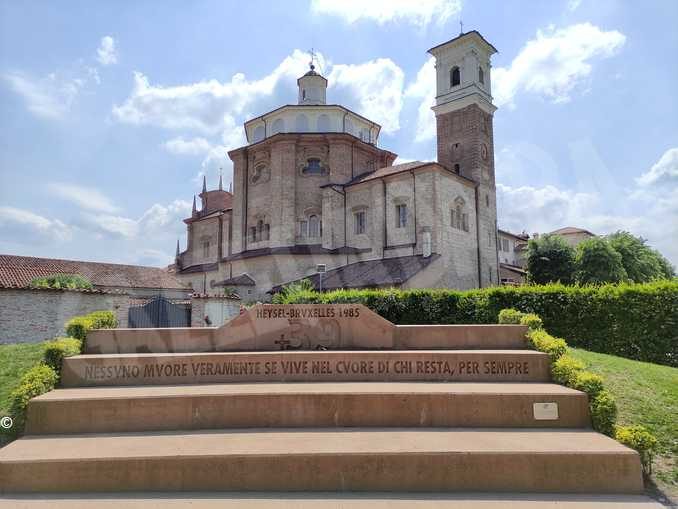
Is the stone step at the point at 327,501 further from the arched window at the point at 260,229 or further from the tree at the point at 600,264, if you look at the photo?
the arched window at the point at 260,229

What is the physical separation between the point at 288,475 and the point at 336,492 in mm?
533

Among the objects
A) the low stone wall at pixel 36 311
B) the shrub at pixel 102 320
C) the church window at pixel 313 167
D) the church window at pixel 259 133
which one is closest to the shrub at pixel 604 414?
the shrub at pixel 102 320

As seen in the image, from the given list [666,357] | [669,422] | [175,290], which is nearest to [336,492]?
[669,422]

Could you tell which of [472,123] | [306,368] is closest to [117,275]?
[472,123]

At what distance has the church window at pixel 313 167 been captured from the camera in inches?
1426

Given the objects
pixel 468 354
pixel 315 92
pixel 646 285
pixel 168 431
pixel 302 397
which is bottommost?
pixel 168 431

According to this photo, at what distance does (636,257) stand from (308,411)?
35.4m

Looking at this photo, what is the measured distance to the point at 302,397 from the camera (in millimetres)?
5824

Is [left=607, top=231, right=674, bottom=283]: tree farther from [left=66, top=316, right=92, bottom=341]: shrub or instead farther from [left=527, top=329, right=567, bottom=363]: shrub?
[left=66, top=316, right=92, bottom=341]: shrub

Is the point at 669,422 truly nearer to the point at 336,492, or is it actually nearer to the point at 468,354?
the point at 468,354

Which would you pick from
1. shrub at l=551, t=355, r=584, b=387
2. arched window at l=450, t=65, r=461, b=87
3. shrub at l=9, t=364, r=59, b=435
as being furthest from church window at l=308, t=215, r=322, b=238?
shrub at l=551, t=355, r=584, b=387

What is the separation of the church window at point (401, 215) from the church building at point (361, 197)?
79 millimetres

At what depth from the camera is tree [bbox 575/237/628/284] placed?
99.9 feet

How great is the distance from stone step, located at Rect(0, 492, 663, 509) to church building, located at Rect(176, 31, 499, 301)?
21.8 meters
